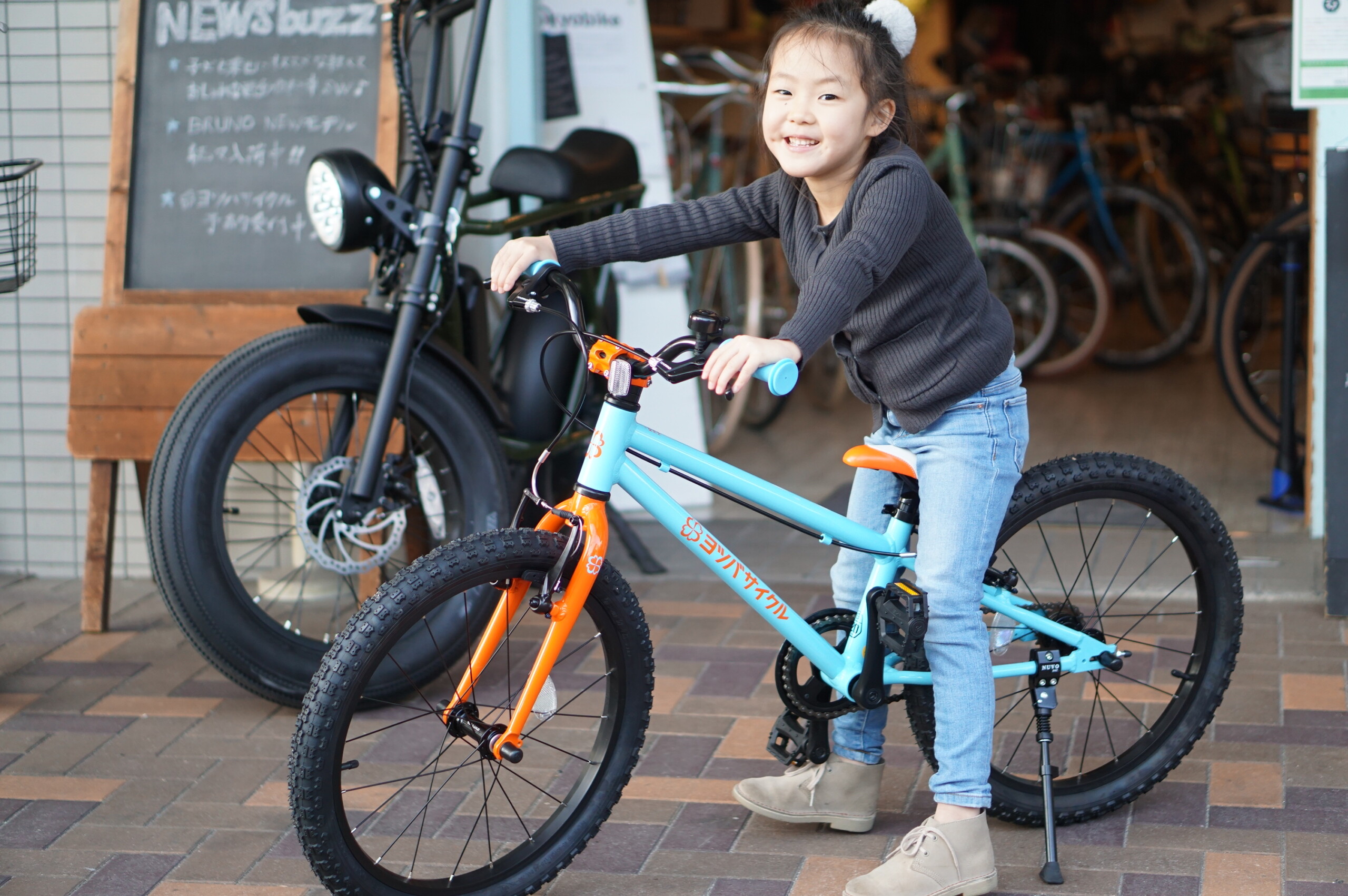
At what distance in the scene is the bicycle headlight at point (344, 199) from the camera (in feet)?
10.9

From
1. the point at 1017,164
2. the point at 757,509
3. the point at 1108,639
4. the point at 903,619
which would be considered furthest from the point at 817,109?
the point at 1017,164

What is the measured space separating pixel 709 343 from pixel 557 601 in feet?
1.53

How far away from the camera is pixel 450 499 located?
3.54 m

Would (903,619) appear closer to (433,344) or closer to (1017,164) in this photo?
(433,344)

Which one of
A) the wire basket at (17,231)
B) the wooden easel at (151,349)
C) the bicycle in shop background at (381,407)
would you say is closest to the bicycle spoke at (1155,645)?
the bicycle in shop background at (381,407)

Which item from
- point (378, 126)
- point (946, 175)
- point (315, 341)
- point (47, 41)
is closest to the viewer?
point (315, 341)

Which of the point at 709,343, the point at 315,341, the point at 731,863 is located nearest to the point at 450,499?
the point at 315,341

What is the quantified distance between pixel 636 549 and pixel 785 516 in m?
1.98

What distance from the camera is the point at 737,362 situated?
6.64ft

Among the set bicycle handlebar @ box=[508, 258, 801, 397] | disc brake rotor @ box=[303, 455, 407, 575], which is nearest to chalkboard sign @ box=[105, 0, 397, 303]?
disc brake rotor @ box=[303, 455, 407, 575]

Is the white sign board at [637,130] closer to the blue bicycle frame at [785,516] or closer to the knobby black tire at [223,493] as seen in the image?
the knobby black tire at [223,493]

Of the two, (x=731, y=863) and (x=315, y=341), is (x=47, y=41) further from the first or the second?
(x=731, y=863)

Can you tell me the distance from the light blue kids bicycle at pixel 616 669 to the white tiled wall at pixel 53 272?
5.39 feet

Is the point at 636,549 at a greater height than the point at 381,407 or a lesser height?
lesser
